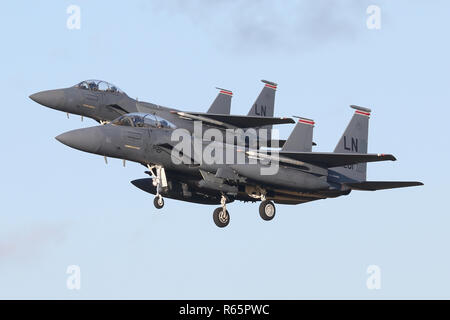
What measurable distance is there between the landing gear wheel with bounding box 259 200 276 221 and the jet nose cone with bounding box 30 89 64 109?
9727mm

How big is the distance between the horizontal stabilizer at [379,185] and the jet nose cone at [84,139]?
9.84 meters

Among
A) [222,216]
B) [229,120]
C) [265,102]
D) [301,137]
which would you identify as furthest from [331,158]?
[265,102]

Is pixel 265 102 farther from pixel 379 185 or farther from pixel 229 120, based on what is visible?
pixel 379 185

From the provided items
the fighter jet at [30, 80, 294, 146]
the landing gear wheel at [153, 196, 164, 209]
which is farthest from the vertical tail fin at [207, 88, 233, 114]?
the landing gear wheel at [153, 196, 164, 209]

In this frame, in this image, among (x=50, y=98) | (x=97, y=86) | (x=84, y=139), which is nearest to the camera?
(x=84, y=139)

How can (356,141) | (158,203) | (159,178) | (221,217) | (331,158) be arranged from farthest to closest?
(356,141)
(158,203)
(221,217)
(331,158)
(159,178)

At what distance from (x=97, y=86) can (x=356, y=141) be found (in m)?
11.0

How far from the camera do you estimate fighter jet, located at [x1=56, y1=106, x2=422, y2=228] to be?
34.2m

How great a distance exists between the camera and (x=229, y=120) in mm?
41562

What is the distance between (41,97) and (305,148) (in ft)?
36.7

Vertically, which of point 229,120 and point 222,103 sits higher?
point 222,103

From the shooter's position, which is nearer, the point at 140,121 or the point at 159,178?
the point at 140,121
